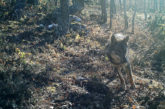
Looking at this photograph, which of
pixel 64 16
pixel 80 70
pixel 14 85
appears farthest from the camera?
pixel 64 16

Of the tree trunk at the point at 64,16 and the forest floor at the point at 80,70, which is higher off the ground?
the tree trunk at the point at 64,16

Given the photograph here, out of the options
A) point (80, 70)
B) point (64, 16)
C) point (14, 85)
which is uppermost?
point (64, 16)

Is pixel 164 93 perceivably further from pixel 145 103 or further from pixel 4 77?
pixel 4 77

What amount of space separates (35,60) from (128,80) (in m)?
4.13

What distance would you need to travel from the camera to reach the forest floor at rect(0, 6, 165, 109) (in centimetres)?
569

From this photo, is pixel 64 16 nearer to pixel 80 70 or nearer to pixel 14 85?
pixel 80 70

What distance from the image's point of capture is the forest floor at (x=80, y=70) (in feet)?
18.7

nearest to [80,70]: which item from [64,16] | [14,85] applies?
[14,85]

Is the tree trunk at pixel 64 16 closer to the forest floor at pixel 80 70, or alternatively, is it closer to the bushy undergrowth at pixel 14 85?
the forest floor at pixel 80 70

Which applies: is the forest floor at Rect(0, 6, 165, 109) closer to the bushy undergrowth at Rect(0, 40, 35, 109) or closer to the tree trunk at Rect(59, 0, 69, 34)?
the bushy undergrowth at Rect(0, 40, 35, 109)

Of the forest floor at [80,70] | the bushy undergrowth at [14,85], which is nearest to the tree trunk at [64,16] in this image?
the forest floor at [80,70]

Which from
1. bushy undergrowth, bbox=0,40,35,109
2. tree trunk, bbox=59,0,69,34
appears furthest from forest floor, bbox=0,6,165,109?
tree trunk, bbox=59,0,69,34

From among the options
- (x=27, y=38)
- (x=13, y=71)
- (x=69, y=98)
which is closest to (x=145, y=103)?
(x=69, y=98)

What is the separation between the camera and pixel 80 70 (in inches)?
298
